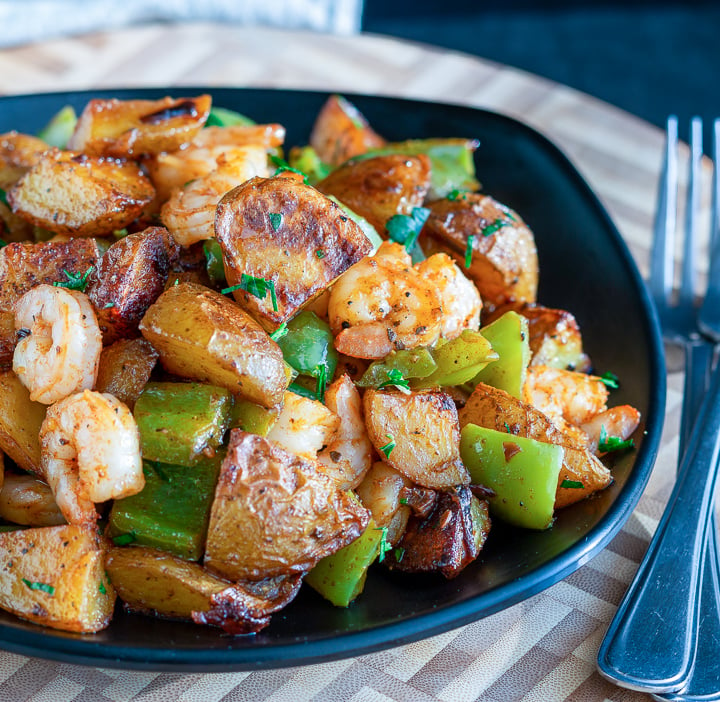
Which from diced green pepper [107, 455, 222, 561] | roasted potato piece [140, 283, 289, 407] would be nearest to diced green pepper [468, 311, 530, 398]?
roasted potato piece [140, 283, 289, 407]

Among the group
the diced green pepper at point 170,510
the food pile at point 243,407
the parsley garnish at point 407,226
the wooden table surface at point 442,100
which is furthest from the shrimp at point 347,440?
the parsley garnish at point 407,226

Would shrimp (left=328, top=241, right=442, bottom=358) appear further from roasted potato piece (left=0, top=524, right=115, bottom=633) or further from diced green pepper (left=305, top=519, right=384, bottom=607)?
roasted potato piece (left=0, top=524, right=115, bottom=633)

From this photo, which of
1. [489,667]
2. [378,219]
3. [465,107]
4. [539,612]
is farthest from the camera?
[465,107]

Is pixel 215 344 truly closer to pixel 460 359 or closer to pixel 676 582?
pixel 460 359

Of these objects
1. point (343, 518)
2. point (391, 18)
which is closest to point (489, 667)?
point (343, 518)

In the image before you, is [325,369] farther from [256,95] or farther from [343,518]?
[256,95]

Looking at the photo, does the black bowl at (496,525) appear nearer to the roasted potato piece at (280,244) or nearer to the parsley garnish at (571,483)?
the parsley garnish at (571,483)

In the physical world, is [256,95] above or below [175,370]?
above
